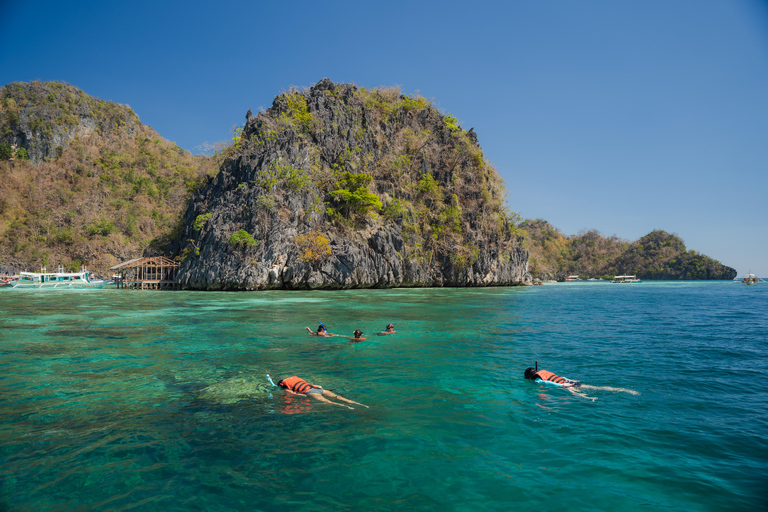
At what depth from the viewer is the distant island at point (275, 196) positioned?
49688 mm

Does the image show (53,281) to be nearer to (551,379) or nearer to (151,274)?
(151,274)

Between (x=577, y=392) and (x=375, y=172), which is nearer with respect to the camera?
(x=577, y=392)

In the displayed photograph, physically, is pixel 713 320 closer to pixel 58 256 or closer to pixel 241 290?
pixel 241 290

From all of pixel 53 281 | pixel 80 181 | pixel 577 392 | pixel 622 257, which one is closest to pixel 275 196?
pixel 53 281

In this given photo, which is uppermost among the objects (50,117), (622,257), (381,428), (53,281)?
(50,117)

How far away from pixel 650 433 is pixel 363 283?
4717 cm

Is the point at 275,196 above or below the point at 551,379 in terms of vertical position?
above

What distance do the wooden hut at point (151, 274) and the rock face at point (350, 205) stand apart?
335cm

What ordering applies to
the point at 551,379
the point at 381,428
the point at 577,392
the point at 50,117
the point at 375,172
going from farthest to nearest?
the point at 50,117 → the point at 375,172 → the point at 551,379 → the point at 577,392 → the point at 381,428

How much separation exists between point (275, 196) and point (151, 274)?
69.0ft

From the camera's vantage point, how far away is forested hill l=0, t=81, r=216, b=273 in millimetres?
69438

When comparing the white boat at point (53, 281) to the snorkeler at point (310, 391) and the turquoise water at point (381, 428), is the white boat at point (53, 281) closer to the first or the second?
the turquoise water at point (381, 428)

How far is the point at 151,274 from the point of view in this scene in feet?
175

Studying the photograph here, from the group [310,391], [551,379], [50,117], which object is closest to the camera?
[310,391]
